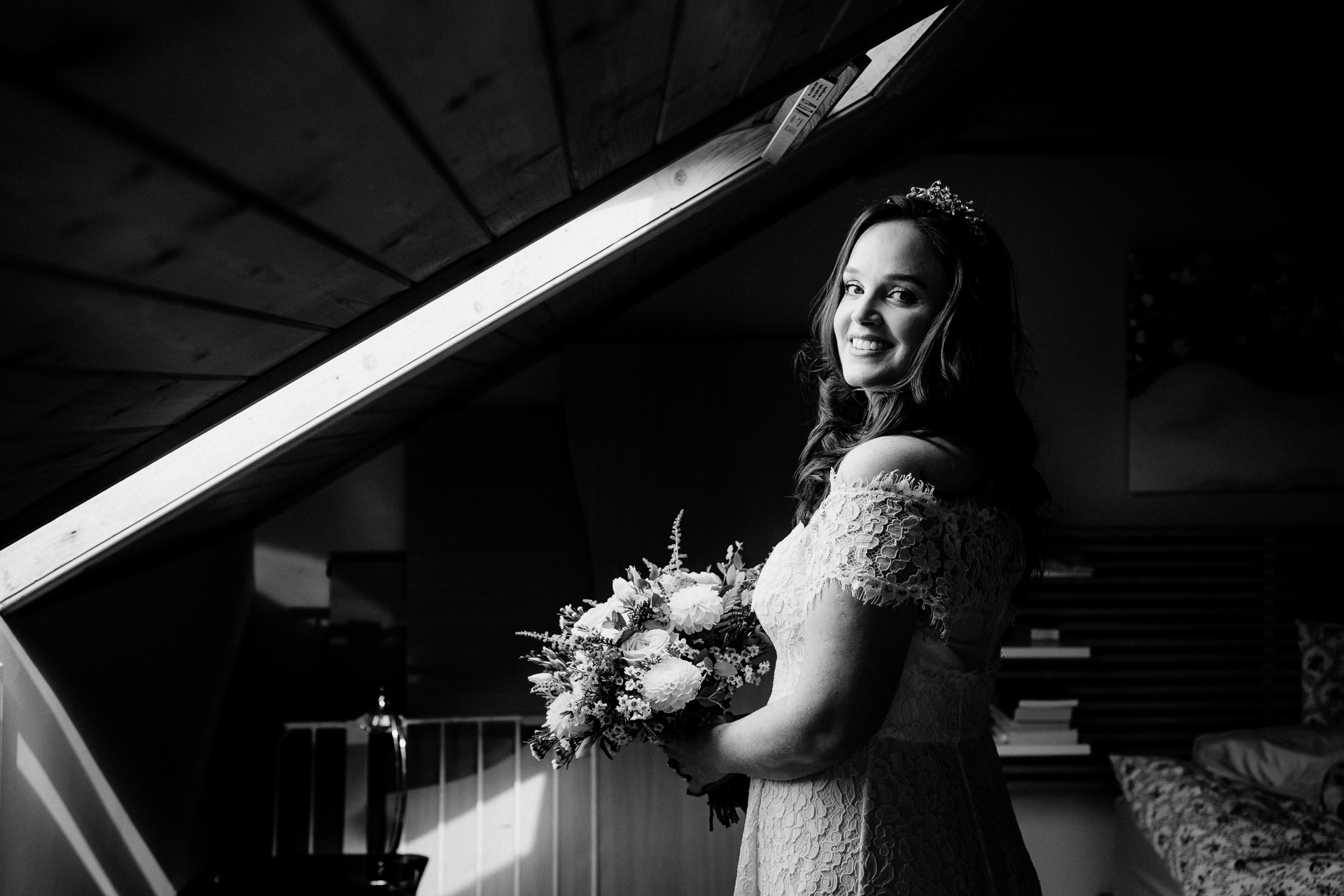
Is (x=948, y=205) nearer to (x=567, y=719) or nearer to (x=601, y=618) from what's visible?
(x=601, y=618)

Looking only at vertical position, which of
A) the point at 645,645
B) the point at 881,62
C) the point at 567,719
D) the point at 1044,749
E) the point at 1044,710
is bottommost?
the point at 1044,749

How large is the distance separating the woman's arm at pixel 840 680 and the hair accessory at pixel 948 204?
543 millimetres

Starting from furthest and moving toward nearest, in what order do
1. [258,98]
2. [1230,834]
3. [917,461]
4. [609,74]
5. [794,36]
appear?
[1230,834], [917,461], [794,36], [609,74], [258,98]

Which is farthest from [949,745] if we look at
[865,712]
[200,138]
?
[200,138]

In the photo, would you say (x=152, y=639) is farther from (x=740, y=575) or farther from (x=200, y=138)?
(x=200, y=138)

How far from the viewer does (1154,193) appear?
4.09 metres

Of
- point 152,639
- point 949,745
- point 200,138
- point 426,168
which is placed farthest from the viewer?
point 152,639

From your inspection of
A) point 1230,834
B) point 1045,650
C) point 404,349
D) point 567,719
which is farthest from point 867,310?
point 1045,650

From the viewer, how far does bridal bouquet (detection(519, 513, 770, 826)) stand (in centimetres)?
156

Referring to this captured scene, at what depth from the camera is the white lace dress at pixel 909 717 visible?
1353mm

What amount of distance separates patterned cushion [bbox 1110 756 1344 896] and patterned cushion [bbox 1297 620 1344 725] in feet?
1.74

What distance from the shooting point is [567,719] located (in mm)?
1599

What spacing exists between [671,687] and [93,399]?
2.80 ft

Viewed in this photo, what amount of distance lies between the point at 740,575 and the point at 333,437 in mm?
1329
